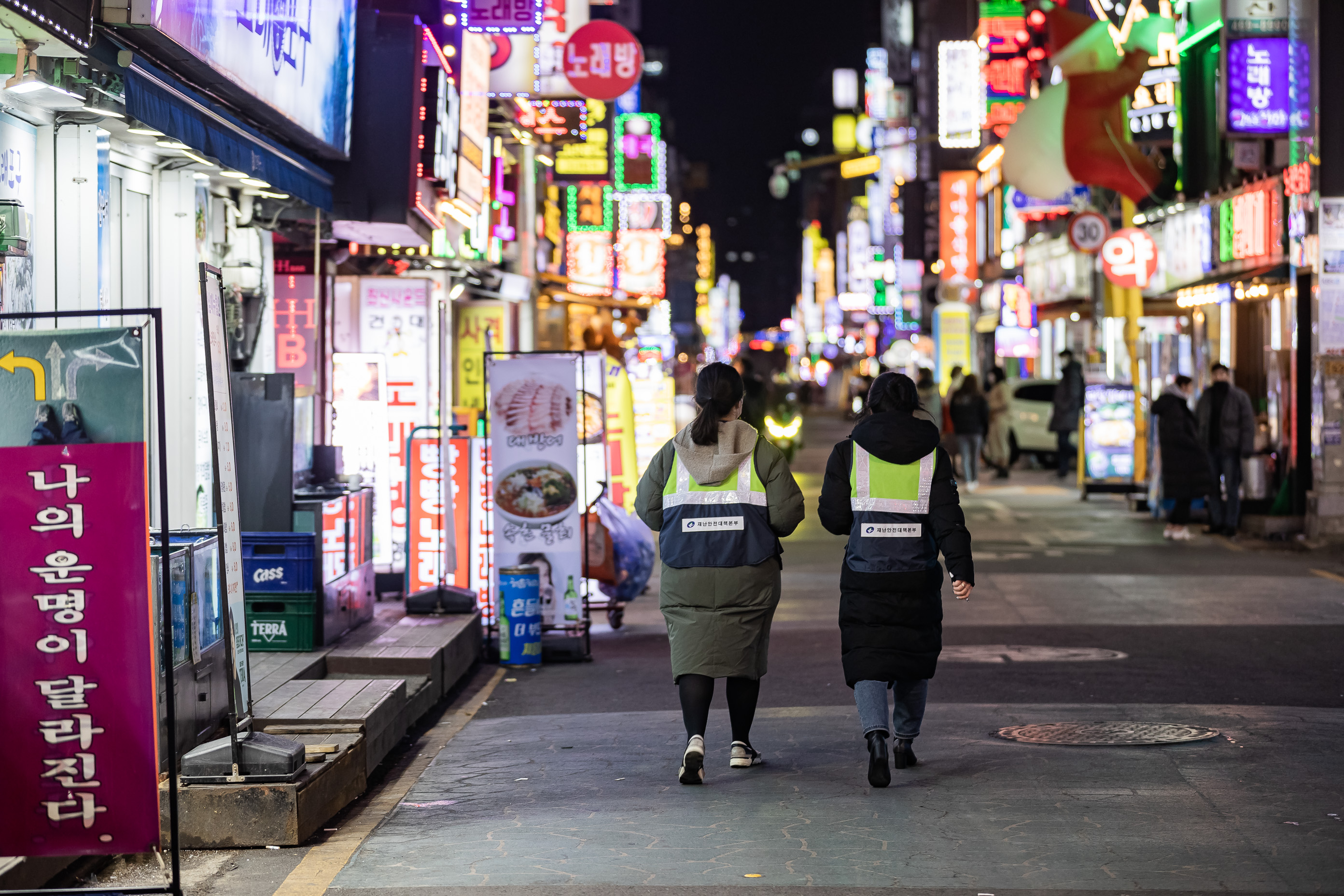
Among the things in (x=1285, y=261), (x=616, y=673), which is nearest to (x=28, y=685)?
(x=616, y=673)

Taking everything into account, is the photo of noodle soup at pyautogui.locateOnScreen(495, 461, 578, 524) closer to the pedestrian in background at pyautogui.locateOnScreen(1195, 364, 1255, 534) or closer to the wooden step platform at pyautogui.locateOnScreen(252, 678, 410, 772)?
the wooden step platform at pyautogui.locateOnScreen(252, 678, 410, 772)

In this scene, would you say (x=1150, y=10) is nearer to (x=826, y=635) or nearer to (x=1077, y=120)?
(x=1077, y=120)

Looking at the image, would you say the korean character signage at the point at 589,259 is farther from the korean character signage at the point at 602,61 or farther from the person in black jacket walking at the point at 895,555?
the person in black jacket walking at the point at 895,555

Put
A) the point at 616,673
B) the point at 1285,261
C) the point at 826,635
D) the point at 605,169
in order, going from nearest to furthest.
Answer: the point at 616,673 → the point at 826,635 → the point at 1285,261 → the point at 605,169

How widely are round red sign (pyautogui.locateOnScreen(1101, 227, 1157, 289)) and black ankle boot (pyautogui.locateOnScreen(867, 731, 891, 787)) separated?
1890 centimetres

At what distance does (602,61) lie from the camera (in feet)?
69.3

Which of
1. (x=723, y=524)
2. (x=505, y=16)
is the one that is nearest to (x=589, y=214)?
(x=505, y=16)

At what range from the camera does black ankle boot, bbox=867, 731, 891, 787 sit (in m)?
6.64

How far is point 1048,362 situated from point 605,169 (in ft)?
48.4

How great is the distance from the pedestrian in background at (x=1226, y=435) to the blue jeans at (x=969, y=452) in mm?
7909

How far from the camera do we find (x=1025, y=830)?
5918 millimetres

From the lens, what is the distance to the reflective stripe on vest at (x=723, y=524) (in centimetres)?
706

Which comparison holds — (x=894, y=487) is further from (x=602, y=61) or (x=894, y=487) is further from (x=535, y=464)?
(x=602, y=61)

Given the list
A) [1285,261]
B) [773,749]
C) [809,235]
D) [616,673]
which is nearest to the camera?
[773,749]
